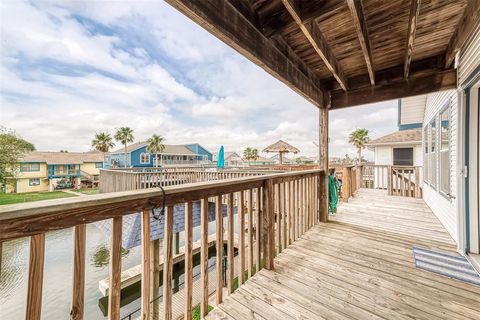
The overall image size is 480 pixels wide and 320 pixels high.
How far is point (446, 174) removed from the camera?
11.7 ft

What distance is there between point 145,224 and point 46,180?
89.8 ft

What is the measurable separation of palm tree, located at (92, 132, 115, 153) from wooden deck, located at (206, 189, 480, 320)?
31988 millimetres

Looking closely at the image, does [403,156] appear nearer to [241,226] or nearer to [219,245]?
[241,226]

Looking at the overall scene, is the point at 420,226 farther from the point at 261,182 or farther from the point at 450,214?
the point at 261,182

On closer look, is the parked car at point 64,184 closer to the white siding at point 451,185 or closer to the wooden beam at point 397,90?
the wooden beam at point 397,90

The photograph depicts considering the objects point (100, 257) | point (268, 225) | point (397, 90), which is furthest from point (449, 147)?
point (100, 257)

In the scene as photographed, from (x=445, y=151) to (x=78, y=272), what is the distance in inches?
214

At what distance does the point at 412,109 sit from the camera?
264 inches

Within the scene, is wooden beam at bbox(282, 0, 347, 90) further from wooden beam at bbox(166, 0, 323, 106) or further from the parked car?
the parked car

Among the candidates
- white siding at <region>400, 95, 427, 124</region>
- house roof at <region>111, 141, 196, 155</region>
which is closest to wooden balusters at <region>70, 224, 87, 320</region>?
white siding at <region>400, 95, 427, 124</region>

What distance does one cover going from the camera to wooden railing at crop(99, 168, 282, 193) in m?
7.41

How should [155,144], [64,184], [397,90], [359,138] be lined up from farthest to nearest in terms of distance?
[155,144] < [64,184] < [359,138] < [397,90]

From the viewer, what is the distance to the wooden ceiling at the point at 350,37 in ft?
5.41

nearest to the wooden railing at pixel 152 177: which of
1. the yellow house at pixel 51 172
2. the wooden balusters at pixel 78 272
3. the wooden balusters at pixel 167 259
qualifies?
the wooden balusters at pixel 167 259
